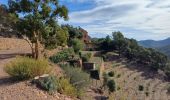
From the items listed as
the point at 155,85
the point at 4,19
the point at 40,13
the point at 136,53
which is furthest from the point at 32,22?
the point at 136,53

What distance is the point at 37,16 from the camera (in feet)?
82.1

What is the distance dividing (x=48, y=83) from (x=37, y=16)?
33.6 ft

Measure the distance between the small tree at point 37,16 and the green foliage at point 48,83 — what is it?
31.5 ft

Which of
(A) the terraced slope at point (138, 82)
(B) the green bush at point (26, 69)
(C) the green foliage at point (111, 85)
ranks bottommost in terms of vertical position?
(A) the terraced slope at point (138, 82)

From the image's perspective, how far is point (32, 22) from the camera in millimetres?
25031

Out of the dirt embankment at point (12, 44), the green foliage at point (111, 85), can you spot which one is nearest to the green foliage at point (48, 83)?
the green foliage at point (111, 85)

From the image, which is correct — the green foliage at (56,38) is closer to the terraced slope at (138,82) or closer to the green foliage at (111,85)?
the green foliage at (111,85)

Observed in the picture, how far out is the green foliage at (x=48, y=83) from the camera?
15.5m

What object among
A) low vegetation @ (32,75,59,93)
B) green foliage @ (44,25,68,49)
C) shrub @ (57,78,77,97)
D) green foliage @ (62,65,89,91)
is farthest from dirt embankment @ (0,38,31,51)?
low vegetation @ (32,75,59,93)

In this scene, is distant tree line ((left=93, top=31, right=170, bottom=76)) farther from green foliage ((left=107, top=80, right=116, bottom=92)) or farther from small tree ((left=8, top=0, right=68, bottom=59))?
small tree ((left=8, top=0, right=68, bottom=59))

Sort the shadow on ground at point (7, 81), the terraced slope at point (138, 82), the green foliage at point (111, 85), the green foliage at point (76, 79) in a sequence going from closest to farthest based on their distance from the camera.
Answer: the shadow on ground at point (7, 81) → the green foliage at point (76, 79) → the green foliage at point (111, 85) → the terraced slope at point (138, 82)

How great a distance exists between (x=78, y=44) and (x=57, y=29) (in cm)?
2090

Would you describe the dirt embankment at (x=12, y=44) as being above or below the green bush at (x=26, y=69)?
above

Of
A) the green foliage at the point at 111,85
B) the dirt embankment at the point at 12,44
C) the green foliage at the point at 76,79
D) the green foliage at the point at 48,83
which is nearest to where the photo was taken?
the green foliage at the point at 48,83
